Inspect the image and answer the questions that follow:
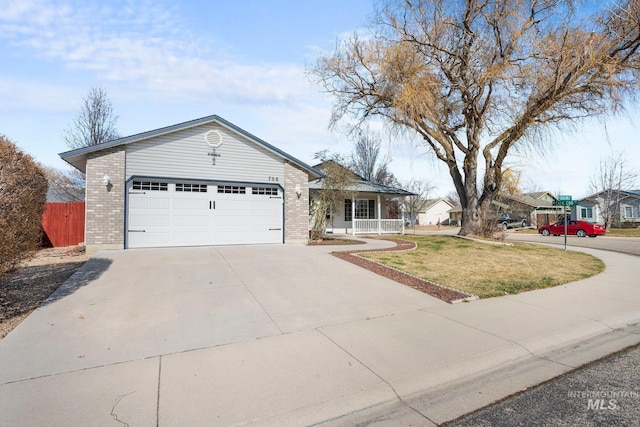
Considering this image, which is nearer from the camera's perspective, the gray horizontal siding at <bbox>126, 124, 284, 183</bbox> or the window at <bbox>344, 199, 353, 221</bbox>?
the gray horizontal siding at <bbox>126, 124, 284, 183</bbox>

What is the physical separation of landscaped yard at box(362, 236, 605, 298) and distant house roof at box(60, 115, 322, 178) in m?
5.66

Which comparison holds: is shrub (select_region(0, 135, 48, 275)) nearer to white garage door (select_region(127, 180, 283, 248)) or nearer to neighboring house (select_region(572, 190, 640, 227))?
white garage door (select_region(127, 180, 283, 248))

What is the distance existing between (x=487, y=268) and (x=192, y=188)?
10203 mm

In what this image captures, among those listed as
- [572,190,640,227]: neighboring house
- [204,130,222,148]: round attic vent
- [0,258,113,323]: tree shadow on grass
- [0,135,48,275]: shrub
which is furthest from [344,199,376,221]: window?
[572,190,640,227]: neighboring house

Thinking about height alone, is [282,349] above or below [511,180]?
below

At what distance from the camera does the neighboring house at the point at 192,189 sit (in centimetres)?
1099

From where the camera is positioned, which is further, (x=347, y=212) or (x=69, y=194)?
(x=69, y=194)

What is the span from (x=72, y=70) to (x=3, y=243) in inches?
259

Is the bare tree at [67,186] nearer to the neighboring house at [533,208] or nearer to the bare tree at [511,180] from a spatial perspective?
the bare tree at [511,180]

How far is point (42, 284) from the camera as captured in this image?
6797 mm

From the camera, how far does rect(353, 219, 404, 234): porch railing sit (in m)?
21.8

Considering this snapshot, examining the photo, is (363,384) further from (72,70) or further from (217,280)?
(72,70)

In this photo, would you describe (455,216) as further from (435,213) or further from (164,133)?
(164,133)

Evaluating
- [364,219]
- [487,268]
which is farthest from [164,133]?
[364,219]
